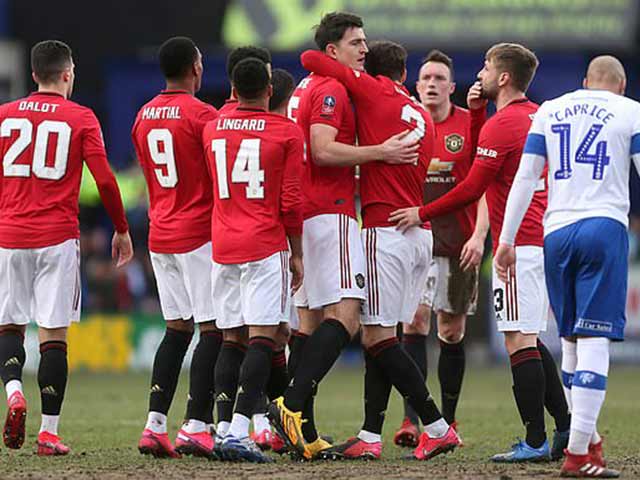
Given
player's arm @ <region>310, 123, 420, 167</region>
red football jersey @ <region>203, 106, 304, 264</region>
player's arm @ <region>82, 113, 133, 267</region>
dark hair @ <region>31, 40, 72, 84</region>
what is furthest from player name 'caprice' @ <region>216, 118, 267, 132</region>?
dark hair @ <region>31, 40, 72, 84</region>

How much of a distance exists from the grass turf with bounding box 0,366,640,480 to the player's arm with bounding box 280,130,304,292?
127 centimetres

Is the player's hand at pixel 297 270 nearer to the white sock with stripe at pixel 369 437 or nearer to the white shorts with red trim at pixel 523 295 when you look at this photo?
the white sock with stripe at pixel 369 437

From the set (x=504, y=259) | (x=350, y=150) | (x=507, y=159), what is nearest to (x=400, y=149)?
(x=350, y=150)

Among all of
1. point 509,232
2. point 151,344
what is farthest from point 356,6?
point 509,232

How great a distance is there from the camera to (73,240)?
9.83m

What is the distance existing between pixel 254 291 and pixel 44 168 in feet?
5.53

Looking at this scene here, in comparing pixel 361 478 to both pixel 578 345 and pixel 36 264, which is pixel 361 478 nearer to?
pixel 578 345

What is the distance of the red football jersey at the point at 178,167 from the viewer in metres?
9.59

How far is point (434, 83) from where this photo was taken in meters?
11.3

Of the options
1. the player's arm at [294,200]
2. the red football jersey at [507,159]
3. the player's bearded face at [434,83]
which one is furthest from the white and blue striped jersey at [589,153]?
the player's bearded face at [434,83]

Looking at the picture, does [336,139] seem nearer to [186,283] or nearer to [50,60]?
[186,283]

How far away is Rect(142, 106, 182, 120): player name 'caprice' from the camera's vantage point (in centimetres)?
960

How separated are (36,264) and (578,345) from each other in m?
3.61

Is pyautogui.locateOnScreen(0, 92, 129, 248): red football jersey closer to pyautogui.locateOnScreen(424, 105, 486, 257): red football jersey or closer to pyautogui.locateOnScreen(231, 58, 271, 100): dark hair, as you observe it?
pyautogui.locateOnScreen(231, 58, 271, 100): dark hair
